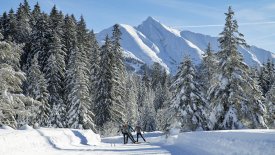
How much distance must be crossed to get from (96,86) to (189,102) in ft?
68.9

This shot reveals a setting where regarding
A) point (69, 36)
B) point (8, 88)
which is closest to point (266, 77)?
point (69, 36)

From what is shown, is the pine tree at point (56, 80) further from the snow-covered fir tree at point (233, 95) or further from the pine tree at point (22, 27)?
the snow-covered fir tree at point (233, 95)

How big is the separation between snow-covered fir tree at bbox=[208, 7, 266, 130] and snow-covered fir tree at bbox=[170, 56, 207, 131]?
4814mm

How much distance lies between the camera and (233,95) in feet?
116

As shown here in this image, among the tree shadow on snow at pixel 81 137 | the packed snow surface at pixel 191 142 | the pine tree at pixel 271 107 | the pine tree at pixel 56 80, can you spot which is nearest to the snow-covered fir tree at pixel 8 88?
the tree shadow on snow at pixel 81 137

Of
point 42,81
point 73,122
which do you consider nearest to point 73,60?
point 42,81

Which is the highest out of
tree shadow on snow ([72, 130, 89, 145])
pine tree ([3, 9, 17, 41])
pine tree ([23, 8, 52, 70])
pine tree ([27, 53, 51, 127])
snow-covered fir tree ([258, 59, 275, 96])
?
pine tree ([3, 9, 17, 41])

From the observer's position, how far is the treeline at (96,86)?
33.7m

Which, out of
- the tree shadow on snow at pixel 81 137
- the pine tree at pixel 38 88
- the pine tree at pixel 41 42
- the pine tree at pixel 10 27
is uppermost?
the pine tree at pixel 10 27

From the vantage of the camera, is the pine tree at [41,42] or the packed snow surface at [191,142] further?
the pine tree at [41,42]

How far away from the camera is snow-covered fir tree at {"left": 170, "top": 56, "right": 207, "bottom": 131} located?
138 ft

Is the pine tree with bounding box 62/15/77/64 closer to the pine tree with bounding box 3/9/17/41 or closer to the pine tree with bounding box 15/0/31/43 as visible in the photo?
the pine tree with bounding box 15/0/31/43

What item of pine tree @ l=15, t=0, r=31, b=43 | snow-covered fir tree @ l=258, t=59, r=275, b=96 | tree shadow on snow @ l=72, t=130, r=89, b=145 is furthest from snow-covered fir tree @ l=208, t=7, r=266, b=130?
pine tree @ l=15, t=0, r=31, b=43

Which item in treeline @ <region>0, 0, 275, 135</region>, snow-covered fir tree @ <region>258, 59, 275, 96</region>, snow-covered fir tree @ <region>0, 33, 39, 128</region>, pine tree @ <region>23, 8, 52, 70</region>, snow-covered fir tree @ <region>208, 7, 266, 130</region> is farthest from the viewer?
snow-covered fir tree @ <region>258, 59, 275, 96</region>
